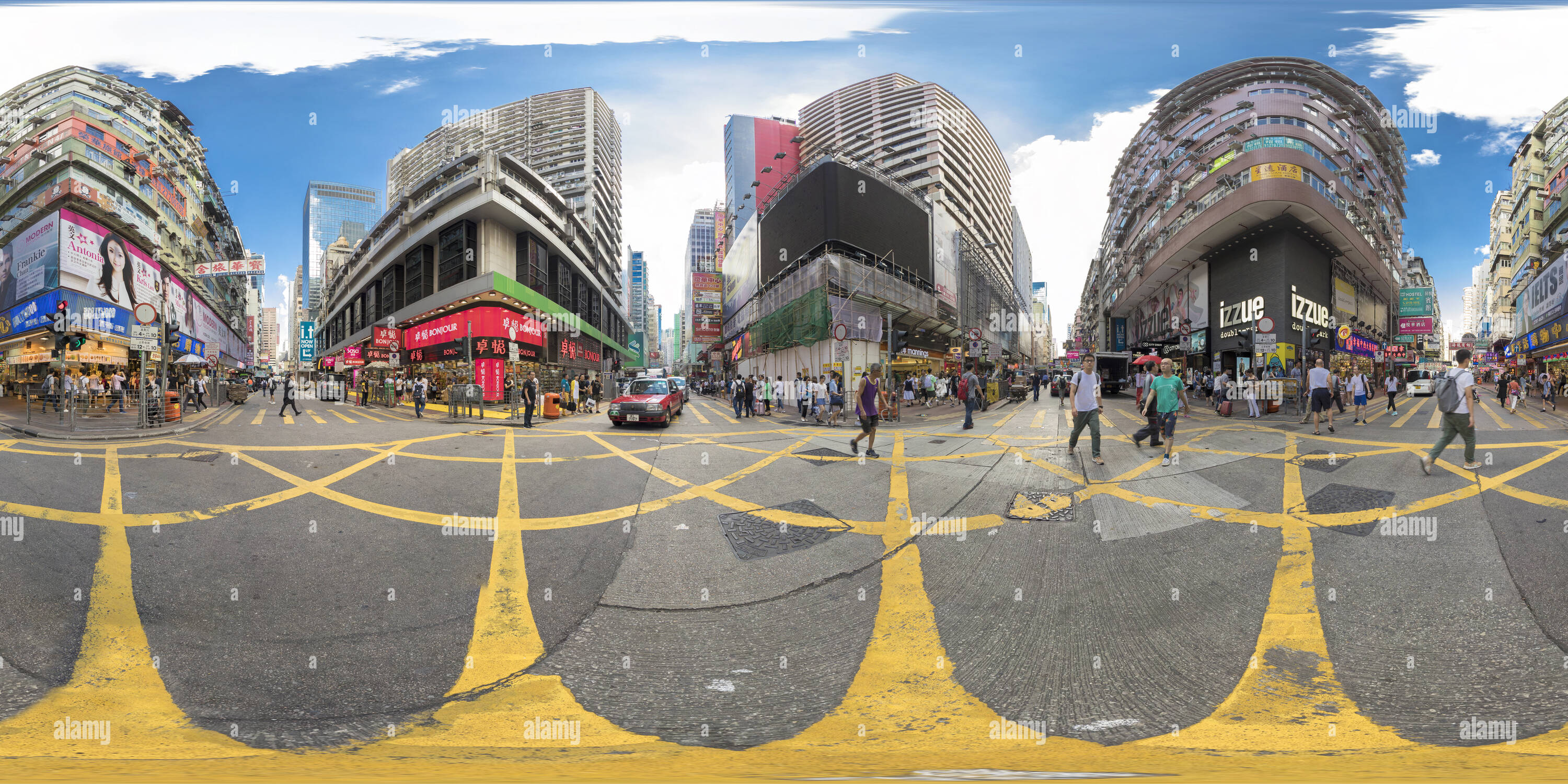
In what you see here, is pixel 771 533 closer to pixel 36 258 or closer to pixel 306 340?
pixel 36 258

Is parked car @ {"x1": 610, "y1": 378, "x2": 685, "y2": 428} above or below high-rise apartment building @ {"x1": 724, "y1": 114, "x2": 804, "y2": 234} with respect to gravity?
below

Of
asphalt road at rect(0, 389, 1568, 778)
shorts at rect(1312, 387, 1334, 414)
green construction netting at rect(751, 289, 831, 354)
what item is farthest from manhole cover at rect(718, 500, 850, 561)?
green construction netting at rect(751, 289, 831, 354)

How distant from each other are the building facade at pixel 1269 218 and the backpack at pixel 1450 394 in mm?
16426

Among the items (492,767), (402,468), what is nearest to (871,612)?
(492,767)

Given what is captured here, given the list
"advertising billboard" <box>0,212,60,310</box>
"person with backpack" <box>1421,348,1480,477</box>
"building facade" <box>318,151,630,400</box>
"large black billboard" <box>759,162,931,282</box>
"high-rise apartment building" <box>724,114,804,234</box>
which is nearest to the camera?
"person with backpack" <box>1421,348,1480,477</box>

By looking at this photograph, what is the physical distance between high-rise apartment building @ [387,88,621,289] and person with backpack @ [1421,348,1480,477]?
57927 millimetres

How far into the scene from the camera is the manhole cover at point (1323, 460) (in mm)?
7574

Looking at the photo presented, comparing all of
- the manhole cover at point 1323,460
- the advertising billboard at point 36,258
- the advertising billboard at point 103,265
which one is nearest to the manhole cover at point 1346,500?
the manhole cover at point 1323,460

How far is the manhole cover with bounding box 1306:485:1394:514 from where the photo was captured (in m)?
5.50

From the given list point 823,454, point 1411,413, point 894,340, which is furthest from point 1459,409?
point 1411,413

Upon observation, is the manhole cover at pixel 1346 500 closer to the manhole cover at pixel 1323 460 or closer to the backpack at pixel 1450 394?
the manhole cover at pixel 1323 460

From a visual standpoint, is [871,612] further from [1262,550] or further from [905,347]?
[905,347]

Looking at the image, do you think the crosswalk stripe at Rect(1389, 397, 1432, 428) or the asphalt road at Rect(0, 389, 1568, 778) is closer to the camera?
the asphalt road at Rect(0, 389, 1568, 778)

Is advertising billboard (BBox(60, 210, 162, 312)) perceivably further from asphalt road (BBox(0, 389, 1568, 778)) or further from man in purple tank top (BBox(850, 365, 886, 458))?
man in purple tank top (BBox(850, 365, 886, 458))
